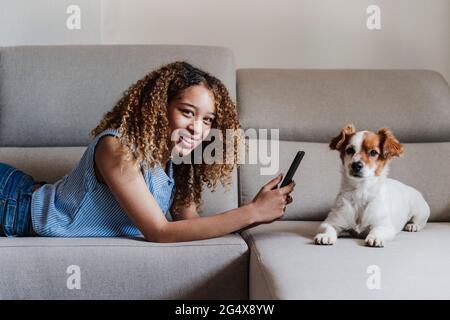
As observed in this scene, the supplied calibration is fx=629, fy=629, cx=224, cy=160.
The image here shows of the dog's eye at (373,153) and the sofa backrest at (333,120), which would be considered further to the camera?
the sofa backrest at (333,120)

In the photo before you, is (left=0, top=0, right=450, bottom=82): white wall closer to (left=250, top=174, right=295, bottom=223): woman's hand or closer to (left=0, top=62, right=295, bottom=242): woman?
(left=0, top=62, right=295, bottom=242): woman

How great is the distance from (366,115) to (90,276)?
121cm

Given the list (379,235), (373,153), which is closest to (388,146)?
(373,153)

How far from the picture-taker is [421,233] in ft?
6.12

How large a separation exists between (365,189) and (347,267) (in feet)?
1.61

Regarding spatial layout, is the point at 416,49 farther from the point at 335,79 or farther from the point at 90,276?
the point at 90,276

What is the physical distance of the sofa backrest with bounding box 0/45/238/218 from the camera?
2.12 meters

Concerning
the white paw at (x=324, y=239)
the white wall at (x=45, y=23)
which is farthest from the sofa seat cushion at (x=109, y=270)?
the white wall at (x=45, y=23)

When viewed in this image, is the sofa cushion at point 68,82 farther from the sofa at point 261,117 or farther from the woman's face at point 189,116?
the woman's face at point 189,116

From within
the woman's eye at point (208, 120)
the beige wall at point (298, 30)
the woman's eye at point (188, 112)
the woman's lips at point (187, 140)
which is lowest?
the woman's lips at point (187, 140)

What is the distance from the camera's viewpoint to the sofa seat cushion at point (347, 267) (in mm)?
1179

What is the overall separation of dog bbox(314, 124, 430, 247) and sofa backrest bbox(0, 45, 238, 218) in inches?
18.1

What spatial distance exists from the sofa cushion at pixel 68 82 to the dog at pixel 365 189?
63 centimetres
